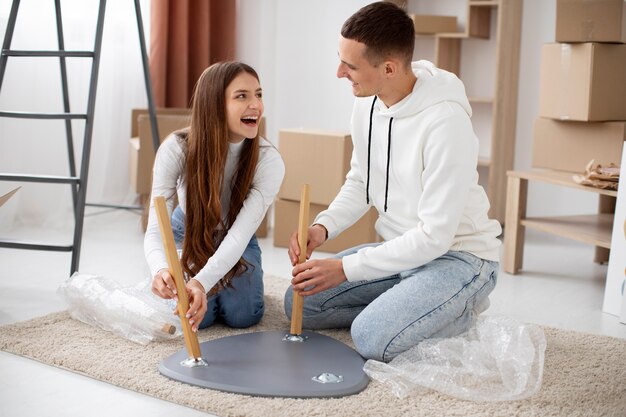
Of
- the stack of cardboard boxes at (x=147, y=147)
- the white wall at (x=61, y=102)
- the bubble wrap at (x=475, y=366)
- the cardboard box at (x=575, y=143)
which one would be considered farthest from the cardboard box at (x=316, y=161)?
the bubble wrap at (x=475, y=366)

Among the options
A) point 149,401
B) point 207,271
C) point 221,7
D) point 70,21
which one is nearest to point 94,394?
point 149,401

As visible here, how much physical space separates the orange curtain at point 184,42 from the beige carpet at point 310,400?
6.51ft

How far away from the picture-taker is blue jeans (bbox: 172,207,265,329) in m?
2.29

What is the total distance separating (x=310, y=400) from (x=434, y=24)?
253 centimetres

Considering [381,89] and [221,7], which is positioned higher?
[221,7]

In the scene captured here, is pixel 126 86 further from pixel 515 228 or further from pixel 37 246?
pixel 515 228

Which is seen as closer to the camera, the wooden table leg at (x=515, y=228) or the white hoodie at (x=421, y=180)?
the white hoodie at (x=421, y=180)

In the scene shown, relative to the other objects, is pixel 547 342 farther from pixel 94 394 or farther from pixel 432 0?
pixel 432 0

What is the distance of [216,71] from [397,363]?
87 centimetres

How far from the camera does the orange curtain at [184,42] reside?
4.07 meters

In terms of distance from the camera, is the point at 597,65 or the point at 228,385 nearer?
the point at 228,385

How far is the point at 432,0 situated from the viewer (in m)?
4.20

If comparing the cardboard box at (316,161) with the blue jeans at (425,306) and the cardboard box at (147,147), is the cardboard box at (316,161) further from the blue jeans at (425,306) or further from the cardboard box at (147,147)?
the blue jeans at (425,306)

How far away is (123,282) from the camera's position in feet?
9.16
